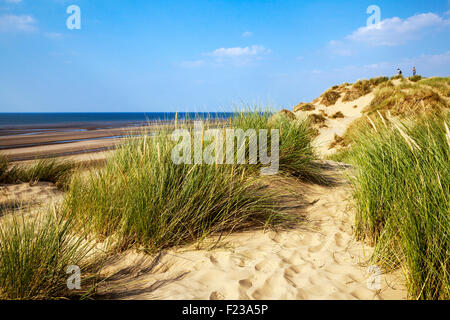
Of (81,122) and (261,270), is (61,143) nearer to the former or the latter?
(261,270)

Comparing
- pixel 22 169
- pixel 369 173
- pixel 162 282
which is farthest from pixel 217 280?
pixel 22 169

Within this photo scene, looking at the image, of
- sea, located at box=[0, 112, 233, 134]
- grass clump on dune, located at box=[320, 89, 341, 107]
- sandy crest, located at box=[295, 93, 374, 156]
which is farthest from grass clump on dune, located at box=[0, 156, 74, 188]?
grass clump on dune, located at box=[320, 89, 341, 107]

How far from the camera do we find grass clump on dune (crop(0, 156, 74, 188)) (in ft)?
22.8

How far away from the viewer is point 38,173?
7.14 metres

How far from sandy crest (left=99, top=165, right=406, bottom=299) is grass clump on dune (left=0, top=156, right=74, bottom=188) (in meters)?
5.12

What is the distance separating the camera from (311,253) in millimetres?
2975

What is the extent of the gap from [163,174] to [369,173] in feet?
7.70

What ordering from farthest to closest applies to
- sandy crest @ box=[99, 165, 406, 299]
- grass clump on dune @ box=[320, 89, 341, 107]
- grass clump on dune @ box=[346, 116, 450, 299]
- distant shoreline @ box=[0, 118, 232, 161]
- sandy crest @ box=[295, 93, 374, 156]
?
grass clump on dune @ box=[320, 89, 341, 107] < sandy crest @ box=[295, 93, 374, 156] < distant shoreline @ box=[0, 118, 232, 161] < sandy crest @ box=[99, 165, 406, 299] < grass clump on dune @ box=[346, 116, 450, 299]

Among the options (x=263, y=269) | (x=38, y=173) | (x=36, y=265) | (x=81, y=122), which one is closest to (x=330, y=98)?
(x=38, y=173)

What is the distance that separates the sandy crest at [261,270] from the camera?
2.28m

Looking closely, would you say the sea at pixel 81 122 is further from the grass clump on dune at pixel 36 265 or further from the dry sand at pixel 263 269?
the grass clump on dune at pixel 36 265

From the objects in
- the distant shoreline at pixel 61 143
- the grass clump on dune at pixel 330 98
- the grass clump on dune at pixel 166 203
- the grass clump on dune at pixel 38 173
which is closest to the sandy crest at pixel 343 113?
the grass clump on dune at pixel 330 98

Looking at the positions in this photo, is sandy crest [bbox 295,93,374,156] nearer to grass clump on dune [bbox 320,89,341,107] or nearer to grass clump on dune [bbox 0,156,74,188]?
grass clump on dune [bbox 320,89,341,107]
